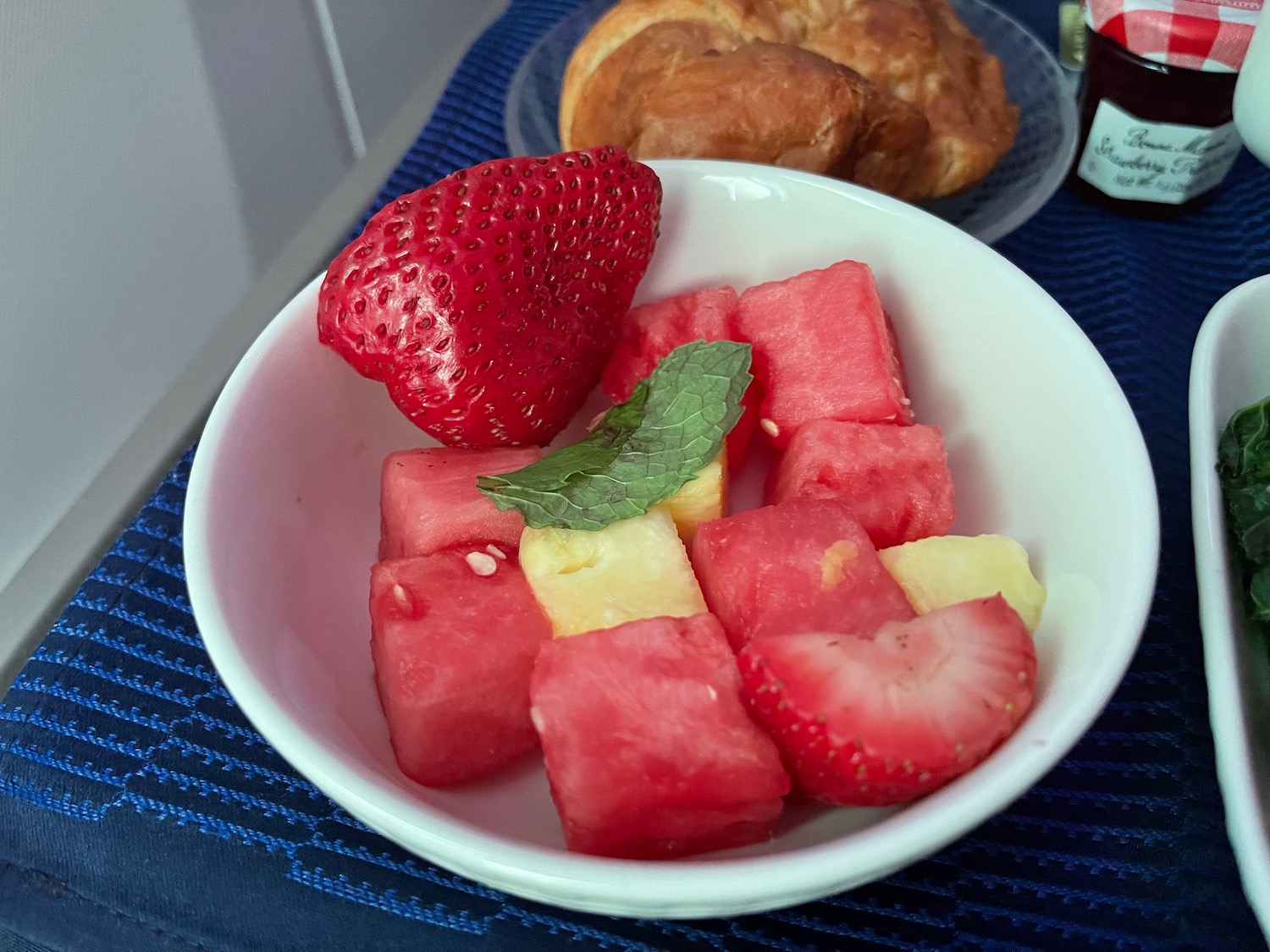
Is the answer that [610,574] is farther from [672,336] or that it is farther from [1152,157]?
[1152,157]

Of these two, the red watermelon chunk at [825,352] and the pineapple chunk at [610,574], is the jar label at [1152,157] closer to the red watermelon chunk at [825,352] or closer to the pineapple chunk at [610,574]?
the red watermelon chunk at [825,352]

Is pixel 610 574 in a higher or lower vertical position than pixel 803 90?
lower

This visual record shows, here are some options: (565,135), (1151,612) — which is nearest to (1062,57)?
(565,135)

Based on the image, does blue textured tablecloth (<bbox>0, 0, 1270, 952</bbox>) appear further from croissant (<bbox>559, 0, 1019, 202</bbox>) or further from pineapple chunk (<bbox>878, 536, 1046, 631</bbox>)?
croissant (<bbox>559, 0, 1019, 202</bbox>)

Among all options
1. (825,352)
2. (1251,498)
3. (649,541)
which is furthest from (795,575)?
(1251,498)

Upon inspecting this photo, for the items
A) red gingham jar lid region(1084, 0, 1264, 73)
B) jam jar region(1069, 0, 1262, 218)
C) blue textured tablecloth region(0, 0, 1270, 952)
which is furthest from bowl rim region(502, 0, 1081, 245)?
blue textured tablecloth region(0, 0, 1270, 952)

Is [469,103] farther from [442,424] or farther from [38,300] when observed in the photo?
[442,424]

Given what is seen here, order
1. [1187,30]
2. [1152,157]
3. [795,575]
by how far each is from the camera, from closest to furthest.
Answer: [795,575] → [1187,30] → [1152,157]
